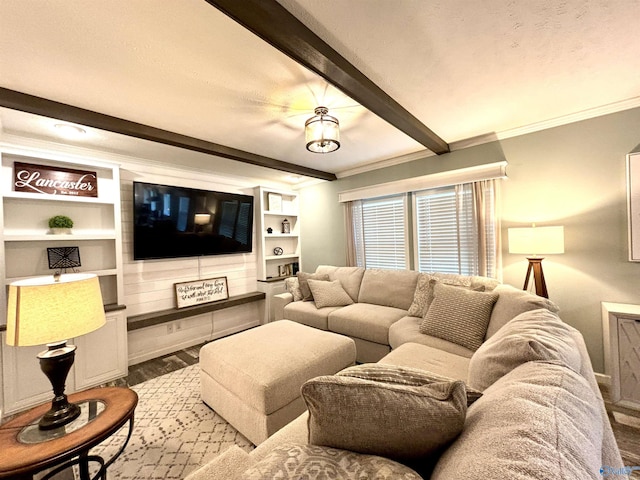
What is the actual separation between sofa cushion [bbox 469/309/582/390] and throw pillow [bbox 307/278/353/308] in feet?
6.99

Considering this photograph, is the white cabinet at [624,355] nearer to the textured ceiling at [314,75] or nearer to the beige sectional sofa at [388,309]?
the beige sectional sofa at [388,309]

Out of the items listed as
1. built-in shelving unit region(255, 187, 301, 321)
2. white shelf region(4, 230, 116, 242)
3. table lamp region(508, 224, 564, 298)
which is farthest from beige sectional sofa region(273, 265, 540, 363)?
white shelf region(4, 230, 116, 242)

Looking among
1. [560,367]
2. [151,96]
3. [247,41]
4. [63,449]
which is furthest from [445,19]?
[63,449]

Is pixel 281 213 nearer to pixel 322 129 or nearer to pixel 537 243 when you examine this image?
pixel 322 129

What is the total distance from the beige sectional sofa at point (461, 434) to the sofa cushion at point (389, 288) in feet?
6.90

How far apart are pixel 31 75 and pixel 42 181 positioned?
4.62 ft

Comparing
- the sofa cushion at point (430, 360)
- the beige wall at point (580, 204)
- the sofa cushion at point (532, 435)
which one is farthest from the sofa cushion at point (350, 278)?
the sofa cushion at point (532, 435)

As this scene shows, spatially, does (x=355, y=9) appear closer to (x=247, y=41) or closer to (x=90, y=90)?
(x=247, y=41)

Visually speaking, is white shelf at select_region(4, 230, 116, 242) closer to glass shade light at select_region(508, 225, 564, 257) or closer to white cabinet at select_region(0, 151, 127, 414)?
white cabinet at select_region(0, 151, 127, 414)

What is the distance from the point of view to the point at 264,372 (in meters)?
1.71

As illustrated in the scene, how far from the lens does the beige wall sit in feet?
7.52

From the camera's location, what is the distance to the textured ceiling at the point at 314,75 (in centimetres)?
127

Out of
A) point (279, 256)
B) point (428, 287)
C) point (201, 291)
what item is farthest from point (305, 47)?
point (279, 256)

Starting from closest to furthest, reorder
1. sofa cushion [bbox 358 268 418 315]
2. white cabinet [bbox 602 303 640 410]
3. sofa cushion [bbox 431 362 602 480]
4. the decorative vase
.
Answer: sofa cushion [bbox 431 362 602 480] < white cabinet [bbox 602 303 640 410] < the decorative vase < sofa cushion [bbox 358 268 418 315]
